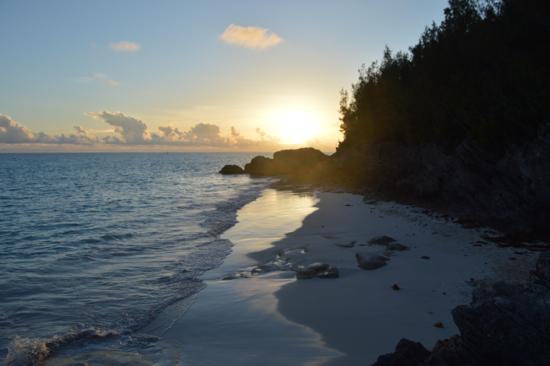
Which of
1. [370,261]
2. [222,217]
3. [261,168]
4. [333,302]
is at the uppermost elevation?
[261,168]

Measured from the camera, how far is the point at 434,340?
25.2 feet

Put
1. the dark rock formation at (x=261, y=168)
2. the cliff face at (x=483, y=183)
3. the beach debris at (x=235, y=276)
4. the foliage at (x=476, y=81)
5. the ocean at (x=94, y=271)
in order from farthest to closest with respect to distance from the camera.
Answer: the dark rock formation at (x=261, y=168) → the foliage at (x=476, y=81) → the cliff face at (x=483, y=183) → the beach debris at (x=235, y=276) → the ocean at (x=94, y=271)

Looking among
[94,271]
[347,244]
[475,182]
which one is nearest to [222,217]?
[347,244]

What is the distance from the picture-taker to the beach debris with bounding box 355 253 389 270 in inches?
498

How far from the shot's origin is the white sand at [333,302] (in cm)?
775

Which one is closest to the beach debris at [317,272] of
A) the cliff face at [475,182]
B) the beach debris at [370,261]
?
the beach debris at [370,261]

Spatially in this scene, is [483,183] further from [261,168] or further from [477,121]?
[261,168]

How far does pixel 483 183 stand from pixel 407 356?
17318 mm

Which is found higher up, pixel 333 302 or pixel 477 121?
pixel 477 121

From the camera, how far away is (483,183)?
20.4m

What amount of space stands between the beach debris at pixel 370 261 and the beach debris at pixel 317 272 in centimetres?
107

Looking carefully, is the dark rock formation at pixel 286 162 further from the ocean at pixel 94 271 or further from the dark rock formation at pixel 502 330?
the dark rock formation at pixel 502 330

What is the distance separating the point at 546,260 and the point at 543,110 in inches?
572

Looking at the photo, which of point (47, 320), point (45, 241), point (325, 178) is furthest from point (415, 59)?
point (47, 320)
